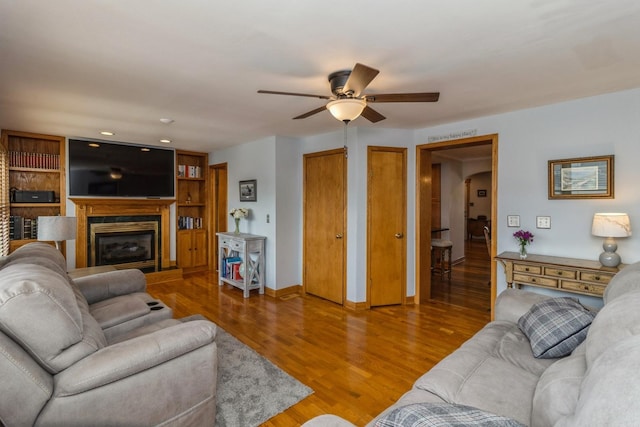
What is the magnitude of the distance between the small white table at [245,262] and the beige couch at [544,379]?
128 inches

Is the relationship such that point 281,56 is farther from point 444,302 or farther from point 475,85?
point 444,302

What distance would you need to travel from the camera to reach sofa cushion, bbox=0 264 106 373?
1.32m

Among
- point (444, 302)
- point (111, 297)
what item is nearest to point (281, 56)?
point (111, 297)

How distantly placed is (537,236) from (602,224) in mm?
633

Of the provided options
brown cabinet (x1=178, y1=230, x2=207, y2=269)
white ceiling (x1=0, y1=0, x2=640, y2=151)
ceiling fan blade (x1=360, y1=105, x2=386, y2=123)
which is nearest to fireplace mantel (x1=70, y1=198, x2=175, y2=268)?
brown cabinet (x1=178, y1=230, x2=207, y2=269)

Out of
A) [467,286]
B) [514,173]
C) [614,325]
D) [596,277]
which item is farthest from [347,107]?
[467,286]

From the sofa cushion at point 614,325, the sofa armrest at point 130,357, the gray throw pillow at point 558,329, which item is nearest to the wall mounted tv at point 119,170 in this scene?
the sofa armrest at point 130,357

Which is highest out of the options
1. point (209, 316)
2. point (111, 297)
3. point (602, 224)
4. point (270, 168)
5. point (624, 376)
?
point (270, 168)

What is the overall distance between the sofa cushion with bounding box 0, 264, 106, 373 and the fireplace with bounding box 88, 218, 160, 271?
3.98 meters

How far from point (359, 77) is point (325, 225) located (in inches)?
110

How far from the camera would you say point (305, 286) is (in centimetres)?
473

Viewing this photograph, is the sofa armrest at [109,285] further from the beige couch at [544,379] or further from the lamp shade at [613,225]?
the lamp shade at [613,225]

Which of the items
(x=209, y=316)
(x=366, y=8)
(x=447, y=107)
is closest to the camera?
(x=366, y=8)

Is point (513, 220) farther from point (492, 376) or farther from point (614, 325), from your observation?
point (614, 325)
